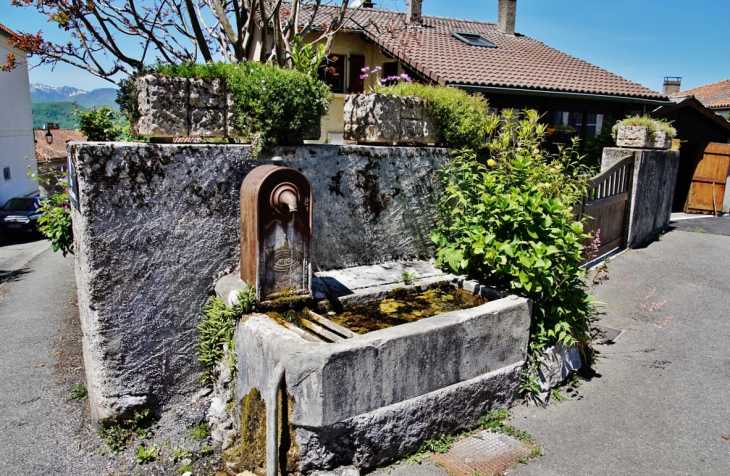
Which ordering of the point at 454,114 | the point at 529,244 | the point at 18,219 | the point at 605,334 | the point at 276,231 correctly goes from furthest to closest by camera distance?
the point at 18,219 → the point at 605,334 → the point at 454,114 → the point at 529,244 → the point at 276,231

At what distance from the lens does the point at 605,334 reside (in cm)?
575

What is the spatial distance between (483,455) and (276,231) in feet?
7.15

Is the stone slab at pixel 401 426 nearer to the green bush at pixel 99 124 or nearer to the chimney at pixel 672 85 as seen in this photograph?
the green bush at pixel 99 124

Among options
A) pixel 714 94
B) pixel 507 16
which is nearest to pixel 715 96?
pixel 714 94

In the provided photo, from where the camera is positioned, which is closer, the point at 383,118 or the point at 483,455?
the point at 483,455

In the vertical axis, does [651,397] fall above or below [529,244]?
below

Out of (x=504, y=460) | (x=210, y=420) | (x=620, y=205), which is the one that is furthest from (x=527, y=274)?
(x=620, y=205)

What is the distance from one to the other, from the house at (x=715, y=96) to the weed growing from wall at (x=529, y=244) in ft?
67.6

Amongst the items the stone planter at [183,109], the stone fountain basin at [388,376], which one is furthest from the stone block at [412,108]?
the stone fountain basin at [388,376]

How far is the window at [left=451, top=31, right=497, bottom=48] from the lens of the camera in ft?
57.2

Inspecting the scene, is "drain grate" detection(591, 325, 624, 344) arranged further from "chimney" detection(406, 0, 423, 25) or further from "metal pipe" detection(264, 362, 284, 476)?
"chimney" detection(406, 0, 423, 25)

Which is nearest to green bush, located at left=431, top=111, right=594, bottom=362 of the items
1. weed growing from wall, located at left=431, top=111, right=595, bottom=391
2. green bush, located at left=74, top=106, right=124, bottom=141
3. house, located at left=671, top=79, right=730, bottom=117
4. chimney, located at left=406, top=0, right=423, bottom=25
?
weed growing from wall, located at left=431, top=111, right=595, bottom=391

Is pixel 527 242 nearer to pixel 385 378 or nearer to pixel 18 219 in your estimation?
pixel 385 378

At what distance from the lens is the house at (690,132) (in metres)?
15.2
